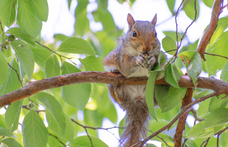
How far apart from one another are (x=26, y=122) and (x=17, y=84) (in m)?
0.31

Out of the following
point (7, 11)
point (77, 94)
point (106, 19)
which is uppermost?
point (106, 19)

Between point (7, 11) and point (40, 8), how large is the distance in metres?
0.19

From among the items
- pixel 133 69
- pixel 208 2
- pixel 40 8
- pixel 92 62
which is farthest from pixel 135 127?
pixel 40 8

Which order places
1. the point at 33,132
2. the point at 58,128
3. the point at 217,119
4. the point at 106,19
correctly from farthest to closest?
1. the point at 106,19
2. the point at 58,128
3. the point at 33,132
4. the point at 217,119

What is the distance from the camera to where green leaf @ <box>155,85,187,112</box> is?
135cm

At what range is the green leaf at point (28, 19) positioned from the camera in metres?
1.45

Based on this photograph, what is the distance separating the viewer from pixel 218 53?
5.23ft

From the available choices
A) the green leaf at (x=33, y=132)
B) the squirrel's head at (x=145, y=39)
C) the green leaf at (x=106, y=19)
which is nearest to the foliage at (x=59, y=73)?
the green leaf at (x=33, y=132)

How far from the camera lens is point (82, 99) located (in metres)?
1.62

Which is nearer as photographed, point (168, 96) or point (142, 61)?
point (168, 96)

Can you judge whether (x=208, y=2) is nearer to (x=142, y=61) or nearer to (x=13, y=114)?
(x=142, y=61)

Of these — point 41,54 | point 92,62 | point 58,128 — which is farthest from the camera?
point 92,62

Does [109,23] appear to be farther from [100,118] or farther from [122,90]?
[100,118]

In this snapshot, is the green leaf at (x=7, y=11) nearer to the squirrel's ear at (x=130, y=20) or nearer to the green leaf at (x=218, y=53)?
the squirrel's ear at (x=130, y=20)
